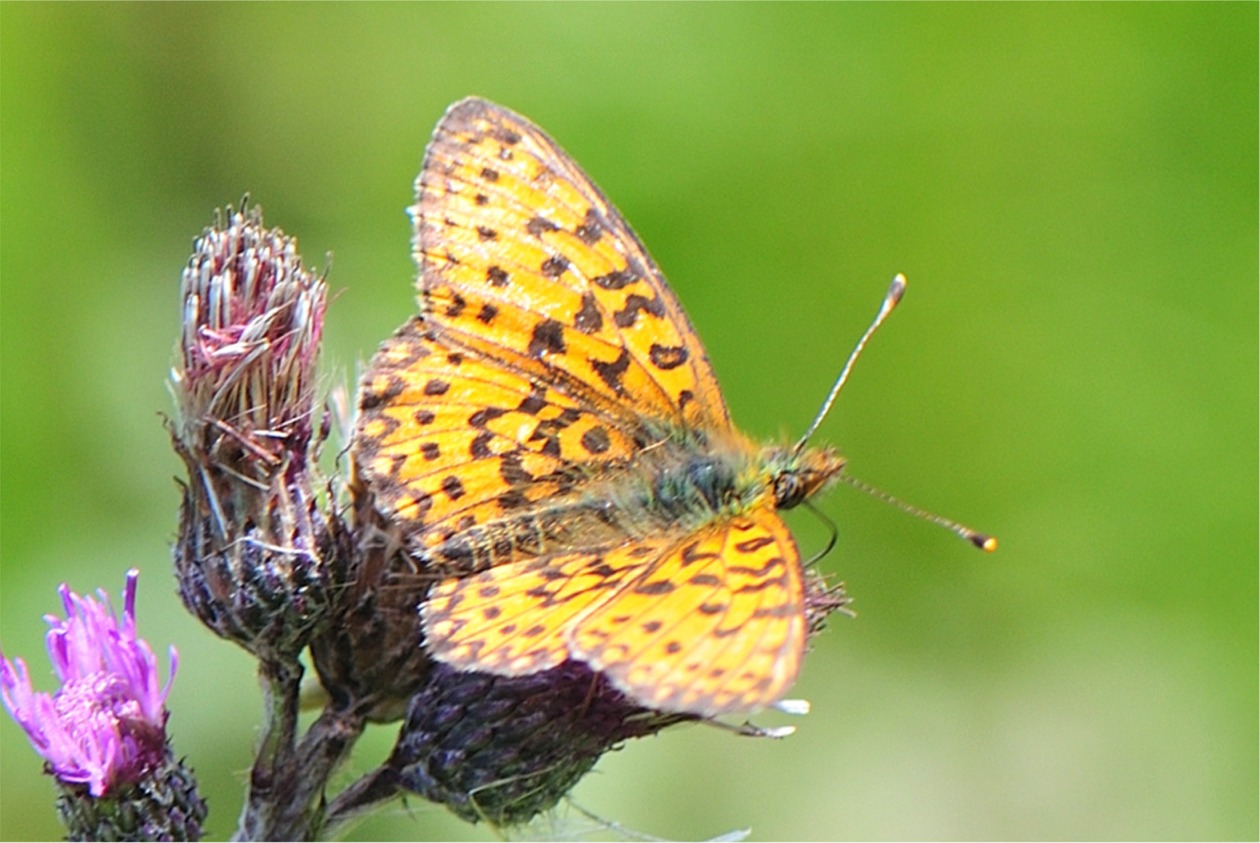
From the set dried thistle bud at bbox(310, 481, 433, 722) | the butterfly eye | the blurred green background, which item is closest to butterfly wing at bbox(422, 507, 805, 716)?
the butterfly eye

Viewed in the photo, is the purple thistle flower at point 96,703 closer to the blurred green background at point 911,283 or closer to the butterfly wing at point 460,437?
the butterfly wing at point 460,437

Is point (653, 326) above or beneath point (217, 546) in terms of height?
above

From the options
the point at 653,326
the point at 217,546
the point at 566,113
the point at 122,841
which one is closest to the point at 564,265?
the point at 653,326

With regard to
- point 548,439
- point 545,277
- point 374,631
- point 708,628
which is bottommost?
point 708,628

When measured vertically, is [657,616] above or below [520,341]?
below

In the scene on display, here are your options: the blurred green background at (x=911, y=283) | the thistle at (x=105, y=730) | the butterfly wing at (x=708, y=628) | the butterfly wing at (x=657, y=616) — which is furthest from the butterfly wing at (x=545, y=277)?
the blurred green background at (x=911, y=283)

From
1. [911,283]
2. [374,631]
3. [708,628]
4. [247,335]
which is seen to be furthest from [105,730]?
[911,283]

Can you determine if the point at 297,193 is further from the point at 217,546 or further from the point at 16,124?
the point at 217,546

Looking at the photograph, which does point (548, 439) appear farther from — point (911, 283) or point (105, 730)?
point (911, 283)
